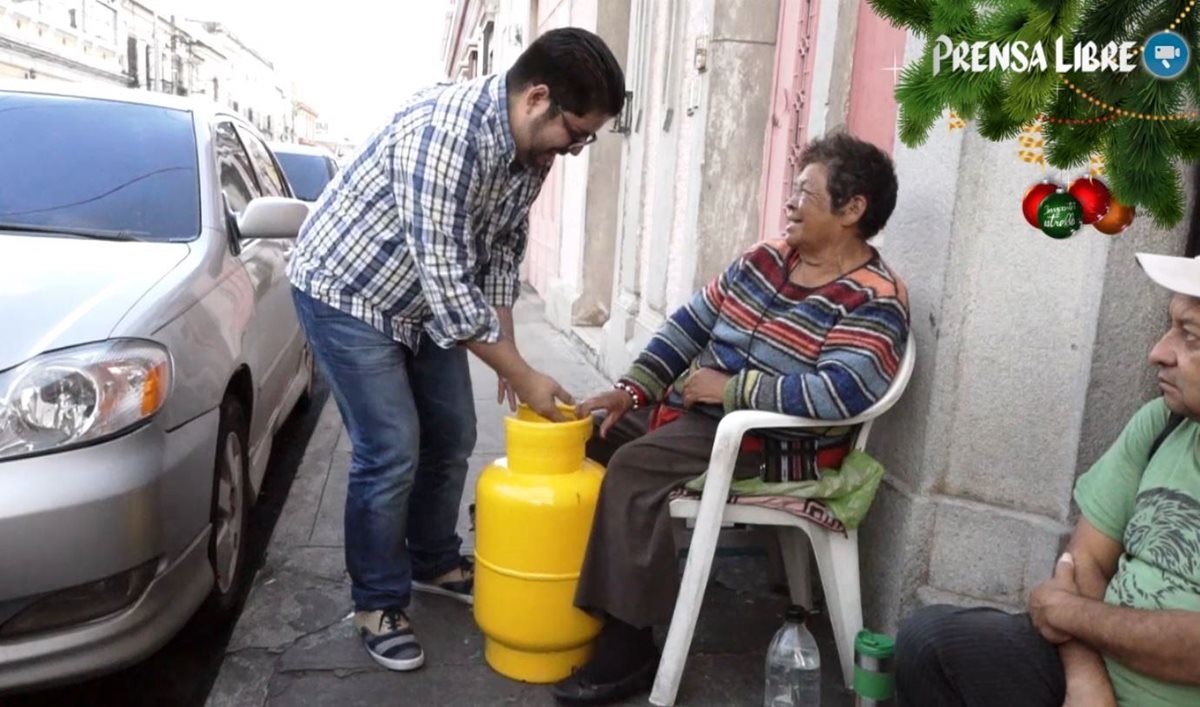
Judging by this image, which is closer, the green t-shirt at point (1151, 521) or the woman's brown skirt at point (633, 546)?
the green t-shirt at point (1151, 521)

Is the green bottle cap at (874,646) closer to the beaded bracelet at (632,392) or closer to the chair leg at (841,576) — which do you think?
the chair leg at (841,576)

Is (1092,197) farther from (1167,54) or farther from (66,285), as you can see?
(66,285)

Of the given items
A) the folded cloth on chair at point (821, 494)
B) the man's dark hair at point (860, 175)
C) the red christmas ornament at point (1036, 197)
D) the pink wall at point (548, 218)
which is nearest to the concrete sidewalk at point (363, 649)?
the folded cloth on chair at point (821, 494)

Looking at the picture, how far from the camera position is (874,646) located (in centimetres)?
233

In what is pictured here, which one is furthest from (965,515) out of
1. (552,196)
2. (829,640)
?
(552,196)

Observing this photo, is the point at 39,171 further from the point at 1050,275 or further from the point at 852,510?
the point at 1050,275

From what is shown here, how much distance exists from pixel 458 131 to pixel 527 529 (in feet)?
3.30

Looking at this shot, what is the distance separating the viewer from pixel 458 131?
2361 millimetres

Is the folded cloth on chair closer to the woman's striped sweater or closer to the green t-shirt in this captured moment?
the woman's striped sweater

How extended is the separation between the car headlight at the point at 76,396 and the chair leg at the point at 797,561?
5.74 ft

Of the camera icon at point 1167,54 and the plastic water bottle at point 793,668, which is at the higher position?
the camera icon at point 1167,54

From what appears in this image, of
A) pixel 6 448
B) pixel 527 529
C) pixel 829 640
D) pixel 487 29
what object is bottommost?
pixel 829 640

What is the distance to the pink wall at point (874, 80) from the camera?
125 inches

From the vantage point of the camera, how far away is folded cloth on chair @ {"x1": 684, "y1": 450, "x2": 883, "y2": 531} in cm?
253
